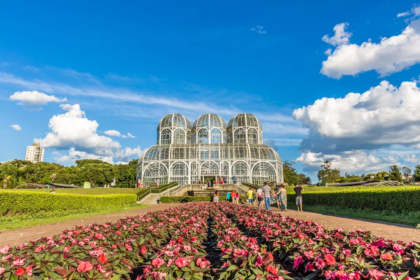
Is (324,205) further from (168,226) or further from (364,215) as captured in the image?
(168,226)

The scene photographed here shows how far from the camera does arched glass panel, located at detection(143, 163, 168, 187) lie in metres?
39.5

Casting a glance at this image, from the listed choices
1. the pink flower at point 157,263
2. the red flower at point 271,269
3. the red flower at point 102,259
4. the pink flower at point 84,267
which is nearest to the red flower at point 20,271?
the pink flower at point 84,267

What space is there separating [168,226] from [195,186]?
92.7 feet

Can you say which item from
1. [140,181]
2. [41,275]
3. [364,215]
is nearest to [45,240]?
[41,275]

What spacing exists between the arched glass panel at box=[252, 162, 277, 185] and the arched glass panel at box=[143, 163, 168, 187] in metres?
13.1

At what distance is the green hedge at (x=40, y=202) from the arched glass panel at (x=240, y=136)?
31.8 meters

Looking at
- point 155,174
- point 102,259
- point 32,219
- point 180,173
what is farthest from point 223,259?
point 155,174

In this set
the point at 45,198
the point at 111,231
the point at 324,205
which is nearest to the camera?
the point at 111,231

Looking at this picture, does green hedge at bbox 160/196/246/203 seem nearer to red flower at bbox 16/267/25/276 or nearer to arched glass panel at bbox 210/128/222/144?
arched glass panel at bbox 210/128/222/144

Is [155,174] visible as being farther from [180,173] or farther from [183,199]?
[183,199]

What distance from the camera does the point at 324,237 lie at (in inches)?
192

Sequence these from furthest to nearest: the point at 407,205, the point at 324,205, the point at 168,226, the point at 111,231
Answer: the point at 324,205, the point at 407,205, the point at 168,226, the point at 111,231

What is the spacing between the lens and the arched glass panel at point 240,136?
4800 centimetres

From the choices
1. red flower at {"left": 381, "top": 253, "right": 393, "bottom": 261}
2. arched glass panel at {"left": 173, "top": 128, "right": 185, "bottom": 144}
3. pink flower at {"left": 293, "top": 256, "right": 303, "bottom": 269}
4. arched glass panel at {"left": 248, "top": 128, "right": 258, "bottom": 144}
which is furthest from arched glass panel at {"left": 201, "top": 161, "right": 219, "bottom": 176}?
red flower at {"left": 381, "top": 253, "right": 393, "bottom": 261}
